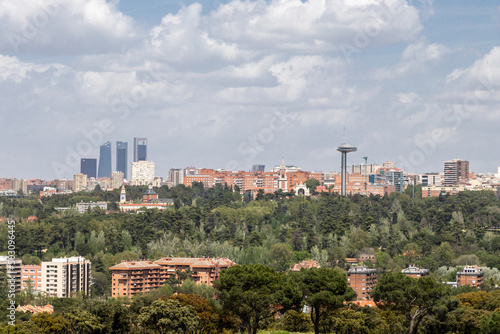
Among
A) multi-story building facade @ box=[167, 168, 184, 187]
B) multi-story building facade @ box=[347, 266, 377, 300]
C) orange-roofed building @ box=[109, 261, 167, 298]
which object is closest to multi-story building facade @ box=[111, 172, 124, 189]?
multi-story building facade @ box=[167, 168, 184, 187]

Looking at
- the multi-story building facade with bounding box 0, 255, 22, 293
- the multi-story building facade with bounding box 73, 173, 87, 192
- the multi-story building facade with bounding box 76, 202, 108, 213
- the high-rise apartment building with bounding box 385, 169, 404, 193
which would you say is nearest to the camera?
the multi-story building facade with bounding box 0, 255, 22, 293

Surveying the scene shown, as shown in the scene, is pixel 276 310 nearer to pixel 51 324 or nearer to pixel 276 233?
pixel 51 324

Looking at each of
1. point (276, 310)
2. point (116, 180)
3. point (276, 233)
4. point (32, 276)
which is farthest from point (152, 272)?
point (116, 180)

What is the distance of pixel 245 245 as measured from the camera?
3051 inches

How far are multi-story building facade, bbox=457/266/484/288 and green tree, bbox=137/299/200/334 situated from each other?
3768 centimetres

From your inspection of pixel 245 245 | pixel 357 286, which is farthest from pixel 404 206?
pixel 357 286

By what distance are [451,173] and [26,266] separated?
9907 cm

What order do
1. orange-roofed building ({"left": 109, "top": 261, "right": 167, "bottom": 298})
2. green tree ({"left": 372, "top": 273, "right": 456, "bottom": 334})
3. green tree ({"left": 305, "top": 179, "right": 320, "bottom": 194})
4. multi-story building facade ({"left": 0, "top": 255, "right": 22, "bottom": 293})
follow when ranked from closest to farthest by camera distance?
green tree ({"left": 372, "top": 273, "right": 456, "bottom": 334}) → multi-story building facade ({"left": 0, "top": 255, "right": 22, "bottom": 293}) → orange-roofed building ({"left": 109, "top": 261, "right": 167, "bottom": 298}) → green tree ({"left": 305, "top": 179, "right": 320, "bottom": 194})

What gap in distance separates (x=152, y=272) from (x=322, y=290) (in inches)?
1370

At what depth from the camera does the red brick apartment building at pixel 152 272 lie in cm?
6247

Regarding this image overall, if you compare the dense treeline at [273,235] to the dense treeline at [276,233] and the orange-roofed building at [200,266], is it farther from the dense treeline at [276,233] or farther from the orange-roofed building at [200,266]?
the orange-roofed building at [200,266]

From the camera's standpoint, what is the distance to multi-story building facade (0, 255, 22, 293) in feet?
193

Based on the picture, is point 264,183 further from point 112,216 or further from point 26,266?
point 26,266

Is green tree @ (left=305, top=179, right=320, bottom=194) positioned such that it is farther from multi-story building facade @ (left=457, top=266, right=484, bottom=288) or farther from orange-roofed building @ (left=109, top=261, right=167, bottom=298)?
orange-roofed building @ (left=109, top=261, right=167, bottom=298)
